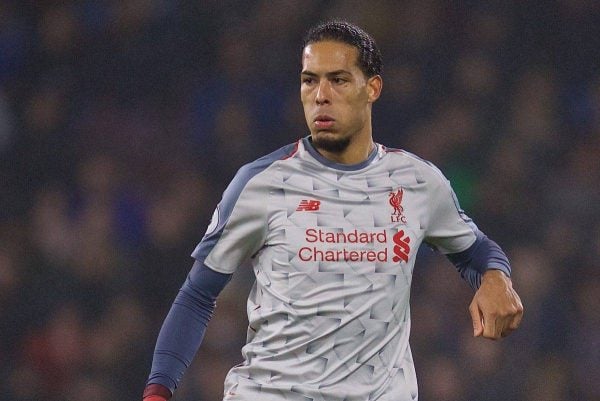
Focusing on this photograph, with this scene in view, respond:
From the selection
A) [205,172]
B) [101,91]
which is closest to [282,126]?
[205,172]

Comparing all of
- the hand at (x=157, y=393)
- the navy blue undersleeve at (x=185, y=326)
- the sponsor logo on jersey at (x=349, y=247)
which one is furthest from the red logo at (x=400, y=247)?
the hand at (x=157, y=393)

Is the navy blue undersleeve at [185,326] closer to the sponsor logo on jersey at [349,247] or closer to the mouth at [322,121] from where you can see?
the sponsor logo on jersey at [349,247]

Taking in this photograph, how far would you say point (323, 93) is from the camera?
118 inches

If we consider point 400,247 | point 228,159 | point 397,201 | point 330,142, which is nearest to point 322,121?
point 330,142

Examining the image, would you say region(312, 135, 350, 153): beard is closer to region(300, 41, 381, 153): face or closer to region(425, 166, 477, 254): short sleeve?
region(300, 41, 381, 153): face

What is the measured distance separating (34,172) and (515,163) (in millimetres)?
2818

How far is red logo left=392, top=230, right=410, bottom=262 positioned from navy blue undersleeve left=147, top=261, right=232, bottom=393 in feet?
1.59

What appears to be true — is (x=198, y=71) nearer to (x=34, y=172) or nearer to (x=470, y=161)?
(x=34, y=172)

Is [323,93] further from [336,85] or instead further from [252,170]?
[252,170]

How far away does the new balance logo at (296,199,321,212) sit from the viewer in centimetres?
295

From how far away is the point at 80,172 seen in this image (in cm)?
587

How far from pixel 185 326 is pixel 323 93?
2.52 feet

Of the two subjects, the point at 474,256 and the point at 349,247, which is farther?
the point at 474,256

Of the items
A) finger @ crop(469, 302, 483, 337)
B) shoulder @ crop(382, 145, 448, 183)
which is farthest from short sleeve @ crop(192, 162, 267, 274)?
finger @ crop(469, 302, 483, 337)
